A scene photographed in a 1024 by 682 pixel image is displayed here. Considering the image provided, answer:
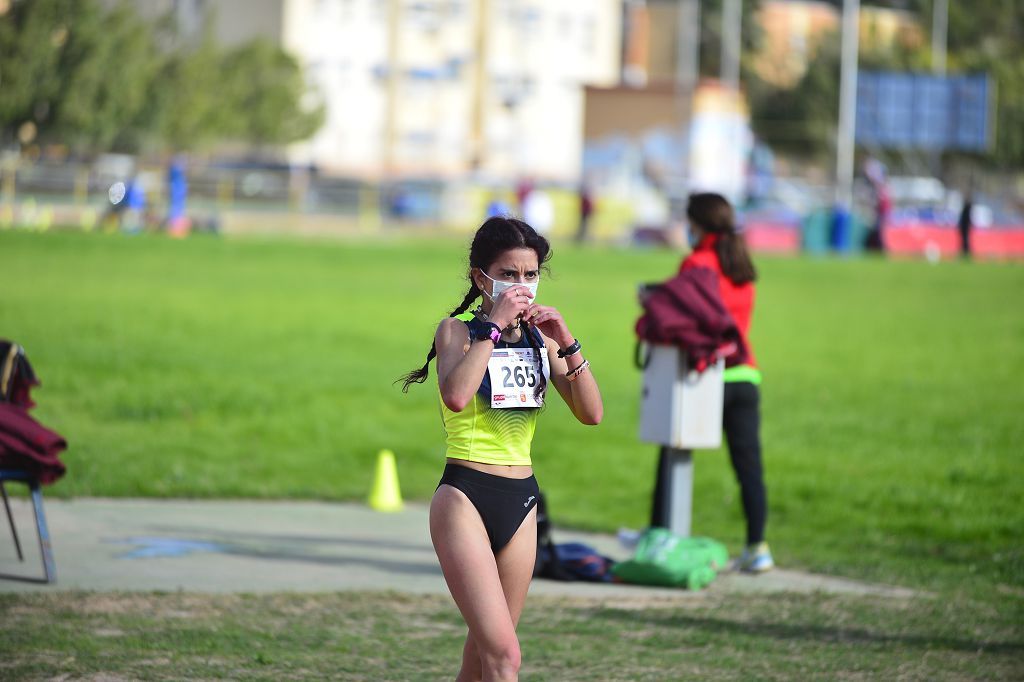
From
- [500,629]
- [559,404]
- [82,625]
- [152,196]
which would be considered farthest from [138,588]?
[152,196]

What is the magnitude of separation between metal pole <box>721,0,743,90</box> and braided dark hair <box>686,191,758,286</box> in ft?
212

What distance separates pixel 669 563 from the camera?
8.02 metres

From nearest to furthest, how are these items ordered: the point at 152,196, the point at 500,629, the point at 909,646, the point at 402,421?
the point at 500,629
the point at 909,646
the point at 402,421
the point at 152,196

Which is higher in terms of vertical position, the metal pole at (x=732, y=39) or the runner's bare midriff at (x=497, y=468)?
the metal pole at (x=732, y=39)

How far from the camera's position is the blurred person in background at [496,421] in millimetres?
4438

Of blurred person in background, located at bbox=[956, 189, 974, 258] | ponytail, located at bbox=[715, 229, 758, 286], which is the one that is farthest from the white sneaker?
blurred person in background, located at bbox=[956, 189, 974, 258]

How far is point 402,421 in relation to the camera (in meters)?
14.7

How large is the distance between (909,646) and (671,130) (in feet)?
217

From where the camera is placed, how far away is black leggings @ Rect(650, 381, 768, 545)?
27.9 ft

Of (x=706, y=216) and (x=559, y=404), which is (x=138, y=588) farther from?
(x=559, y=404)

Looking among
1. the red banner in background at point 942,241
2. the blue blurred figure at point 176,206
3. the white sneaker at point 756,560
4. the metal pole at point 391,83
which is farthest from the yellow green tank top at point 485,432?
the metal pole at point 391,83

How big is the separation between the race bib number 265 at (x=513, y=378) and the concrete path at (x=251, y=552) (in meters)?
3.34

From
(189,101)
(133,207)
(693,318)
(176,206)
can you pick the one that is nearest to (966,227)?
(176,206)

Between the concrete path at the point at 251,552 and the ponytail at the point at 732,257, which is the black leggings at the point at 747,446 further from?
the ponytail at the point at 732,257
